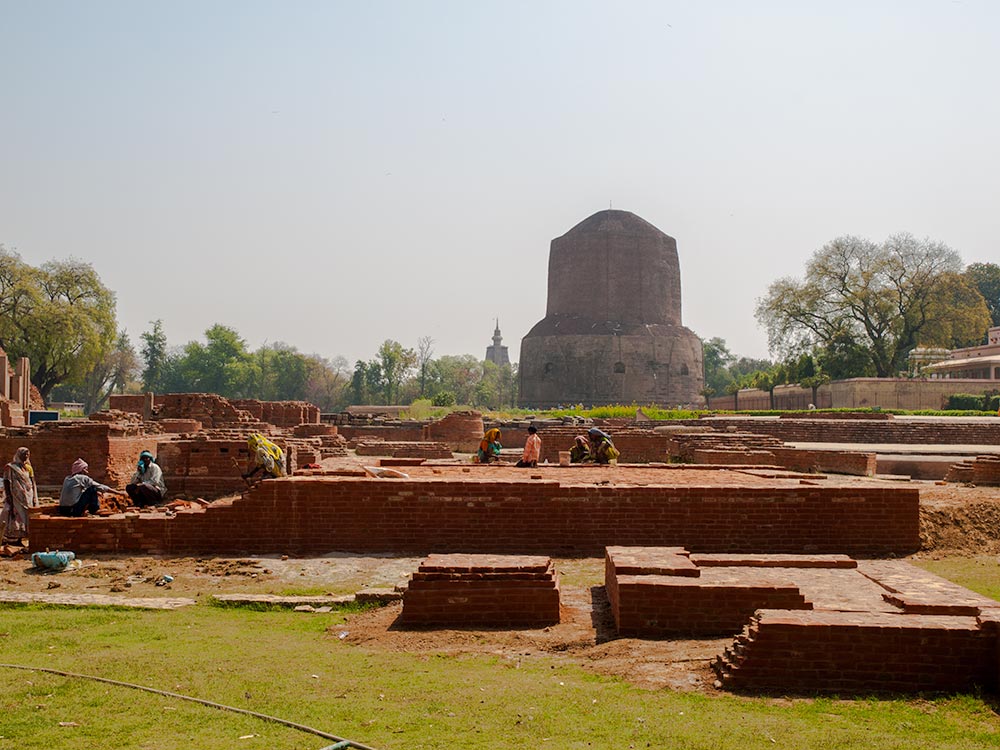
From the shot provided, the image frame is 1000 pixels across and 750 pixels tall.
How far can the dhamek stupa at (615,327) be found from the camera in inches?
1689

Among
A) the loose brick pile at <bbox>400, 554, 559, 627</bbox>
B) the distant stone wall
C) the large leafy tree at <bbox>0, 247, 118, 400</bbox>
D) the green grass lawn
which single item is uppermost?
the large leafy tree at <bbox>0, 247, 118, 400</bbox>

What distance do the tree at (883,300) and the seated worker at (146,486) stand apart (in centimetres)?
3073

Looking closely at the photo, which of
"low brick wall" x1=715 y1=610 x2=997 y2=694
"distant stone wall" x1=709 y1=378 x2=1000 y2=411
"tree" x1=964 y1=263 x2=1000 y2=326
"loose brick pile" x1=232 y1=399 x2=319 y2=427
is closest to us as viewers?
"low brick wall" x1=715 y1=610 x2=997 y2=694

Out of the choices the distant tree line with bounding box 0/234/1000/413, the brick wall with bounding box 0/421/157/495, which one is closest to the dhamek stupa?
the distant tree line with bounding box 0/234/1000/413

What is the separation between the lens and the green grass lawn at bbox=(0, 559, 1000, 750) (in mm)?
3061

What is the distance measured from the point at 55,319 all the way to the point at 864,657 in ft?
120

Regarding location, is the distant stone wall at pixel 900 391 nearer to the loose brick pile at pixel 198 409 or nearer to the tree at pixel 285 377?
the loose brick pile at pixel 198 409

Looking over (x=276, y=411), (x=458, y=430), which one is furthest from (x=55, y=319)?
(x=458, y=430)

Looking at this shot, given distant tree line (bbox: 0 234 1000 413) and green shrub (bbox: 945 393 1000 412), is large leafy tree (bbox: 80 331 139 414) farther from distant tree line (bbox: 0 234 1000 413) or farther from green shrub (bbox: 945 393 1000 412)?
green shrub (bbox: 945 393 1000 412)

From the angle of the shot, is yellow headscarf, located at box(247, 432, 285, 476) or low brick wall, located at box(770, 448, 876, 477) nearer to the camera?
yellow headscarf, located at box(247, 432, 285, 476)

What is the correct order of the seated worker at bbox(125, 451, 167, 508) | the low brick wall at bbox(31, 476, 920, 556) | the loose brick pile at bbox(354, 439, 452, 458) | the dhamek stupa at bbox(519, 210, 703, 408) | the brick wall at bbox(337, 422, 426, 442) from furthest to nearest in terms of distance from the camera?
the dhamek stupa at bbox(519, 210, 703, 408), the brick wall at bbox(337, 422, 426, 442), the loose brick pile at bbox(354, 439, 452, 458), the seated worker at bbox(125, 451, 167, 508), the low brick wall at bbox(31, 476, 920, 556)

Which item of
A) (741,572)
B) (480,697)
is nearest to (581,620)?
(741,572)

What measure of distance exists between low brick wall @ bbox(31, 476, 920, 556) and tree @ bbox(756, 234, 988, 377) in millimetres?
29530

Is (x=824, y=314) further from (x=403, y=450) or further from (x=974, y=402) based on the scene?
(x=403, y=450)
